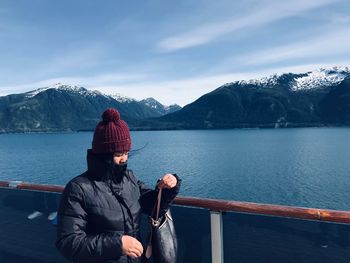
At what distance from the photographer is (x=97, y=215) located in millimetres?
3033

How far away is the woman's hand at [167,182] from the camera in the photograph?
10.8 feet

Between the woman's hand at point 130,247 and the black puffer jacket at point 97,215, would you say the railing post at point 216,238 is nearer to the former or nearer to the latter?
the black puffer jacket at point 97,215

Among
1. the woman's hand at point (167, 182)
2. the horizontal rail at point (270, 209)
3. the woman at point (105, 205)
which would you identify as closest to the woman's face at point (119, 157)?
the woman at point (105, 205)

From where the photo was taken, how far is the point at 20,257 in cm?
478

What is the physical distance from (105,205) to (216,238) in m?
1.16

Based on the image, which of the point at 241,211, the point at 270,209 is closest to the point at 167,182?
the point at 241,211

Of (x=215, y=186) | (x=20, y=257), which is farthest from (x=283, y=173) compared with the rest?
(x=20, y=257)

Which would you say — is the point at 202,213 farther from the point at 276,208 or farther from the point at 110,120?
the point at 110,120

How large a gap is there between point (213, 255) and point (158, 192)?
0.84 m

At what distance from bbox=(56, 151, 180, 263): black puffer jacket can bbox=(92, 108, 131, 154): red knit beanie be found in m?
0.12

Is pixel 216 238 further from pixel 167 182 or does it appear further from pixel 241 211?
pixel 167 182

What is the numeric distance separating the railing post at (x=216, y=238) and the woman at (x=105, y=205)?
0.50 metres

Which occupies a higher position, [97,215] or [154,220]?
[97,215]

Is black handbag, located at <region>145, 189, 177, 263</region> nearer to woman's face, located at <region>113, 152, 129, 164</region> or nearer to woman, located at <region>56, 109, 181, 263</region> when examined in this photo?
woman, located at <region>56, 109, 181, 263</region>
